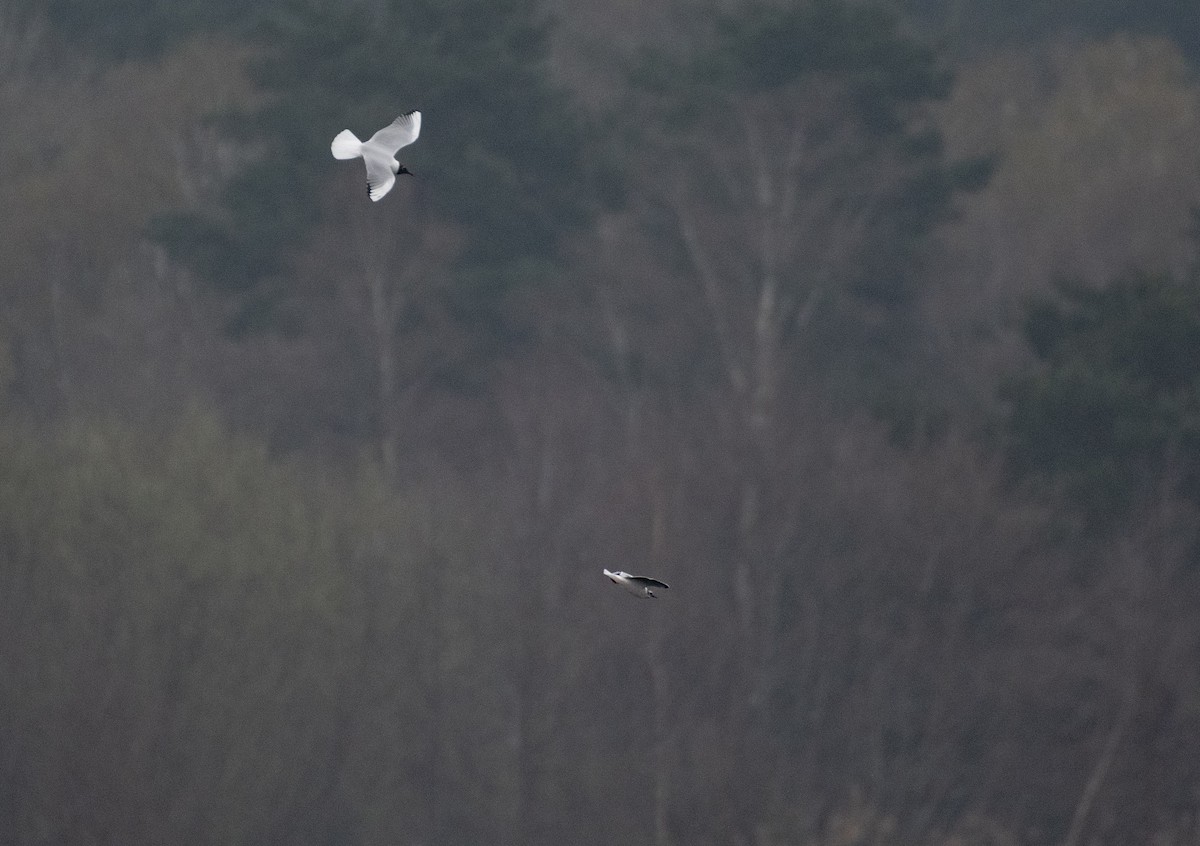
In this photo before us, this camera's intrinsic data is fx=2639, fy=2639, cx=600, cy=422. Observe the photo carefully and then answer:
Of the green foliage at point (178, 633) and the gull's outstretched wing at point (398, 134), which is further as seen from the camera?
the green foliage at point (178, 633)

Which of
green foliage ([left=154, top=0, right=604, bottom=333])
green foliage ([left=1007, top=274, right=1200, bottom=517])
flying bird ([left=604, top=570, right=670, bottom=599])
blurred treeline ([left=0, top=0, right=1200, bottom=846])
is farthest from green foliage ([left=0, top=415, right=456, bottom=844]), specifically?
flying bird ([left=604, top=570, right=670, bottom=599])

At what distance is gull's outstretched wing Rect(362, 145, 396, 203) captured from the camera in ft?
38.3

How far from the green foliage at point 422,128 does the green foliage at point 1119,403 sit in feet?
30.2

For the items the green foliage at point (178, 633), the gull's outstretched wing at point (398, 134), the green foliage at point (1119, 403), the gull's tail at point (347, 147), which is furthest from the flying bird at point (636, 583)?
the green foliage at point (1119, 403)

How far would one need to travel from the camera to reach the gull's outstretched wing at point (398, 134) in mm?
12156

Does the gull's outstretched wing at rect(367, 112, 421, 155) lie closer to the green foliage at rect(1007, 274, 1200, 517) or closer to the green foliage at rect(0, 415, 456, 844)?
the green foliage at rect(0, 415, 456, 844)

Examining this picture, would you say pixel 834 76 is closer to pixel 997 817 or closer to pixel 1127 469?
pixel 1127 469

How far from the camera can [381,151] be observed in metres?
12.0

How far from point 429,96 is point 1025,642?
38.8 feet

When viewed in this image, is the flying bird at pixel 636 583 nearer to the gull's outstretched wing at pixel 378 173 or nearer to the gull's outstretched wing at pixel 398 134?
the gull's outstretched wing at pixel 378 173

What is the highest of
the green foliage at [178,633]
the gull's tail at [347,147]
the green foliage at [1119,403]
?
the gull's tail at [347,147]

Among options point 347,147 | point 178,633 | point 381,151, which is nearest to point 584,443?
point 178,633

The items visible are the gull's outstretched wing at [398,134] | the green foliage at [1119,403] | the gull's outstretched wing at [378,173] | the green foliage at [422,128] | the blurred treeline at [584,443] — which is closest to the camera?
the gull's outstretched wing at [378,173]

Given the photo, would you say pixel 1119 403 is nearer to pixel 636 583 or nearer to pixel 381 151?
pixel 381 151
